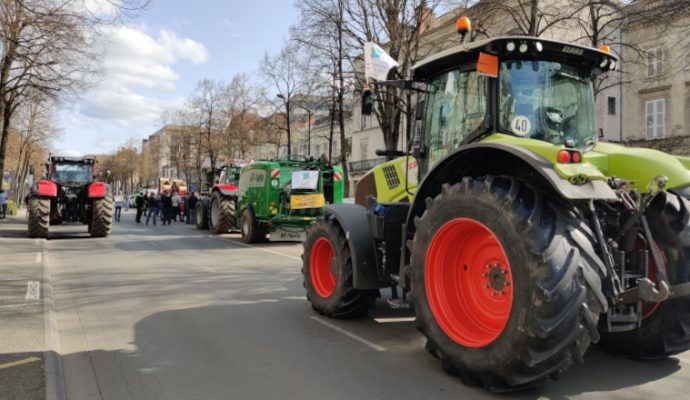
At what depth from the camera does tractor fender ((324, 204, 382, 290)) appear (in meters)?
5.55

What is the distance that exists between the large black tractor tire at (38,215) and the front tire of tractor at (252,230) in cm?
596

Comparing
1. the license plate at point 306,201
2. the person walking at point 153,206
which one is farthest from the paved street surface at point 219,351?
the person walking at point 153,206

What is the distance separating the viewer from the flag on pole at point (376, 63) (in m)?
6.65

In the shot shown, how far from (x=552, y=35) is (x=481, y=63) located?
18.5 meters

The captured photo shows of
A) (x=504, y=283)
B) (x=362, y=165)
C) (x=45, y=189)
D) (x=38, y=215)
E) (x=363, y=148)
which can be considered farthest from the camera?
(x=363, y=148)

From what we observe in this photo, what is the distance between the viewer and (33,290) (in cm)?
775

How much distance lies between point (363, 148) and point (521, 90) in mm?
48133

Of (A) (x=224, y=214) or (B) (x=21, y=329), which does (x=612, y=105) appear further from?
(B) (x=21, y=329)

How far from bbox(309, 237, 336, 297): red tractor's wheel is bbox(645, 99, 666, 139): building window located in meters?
31.0

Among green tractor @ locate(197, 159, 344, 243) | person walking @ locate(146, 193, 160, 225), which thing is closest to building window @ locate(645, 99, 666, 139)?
green tractor @ locate(197, 159, 344, 243)

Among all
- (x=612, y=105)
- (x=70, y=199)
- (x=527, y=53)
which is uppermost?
(x=612, y=105)

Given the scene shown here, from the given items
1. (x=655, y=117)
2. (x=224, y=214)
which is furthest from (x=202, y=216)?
(x=655, y=117)

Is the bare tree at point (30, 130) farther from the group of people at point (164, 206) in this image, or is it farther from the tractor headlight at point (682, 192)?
the tractor headlight at point (682, 192)

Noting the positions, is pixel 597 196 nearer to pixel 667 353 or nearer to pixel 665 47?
pixel 667 353
